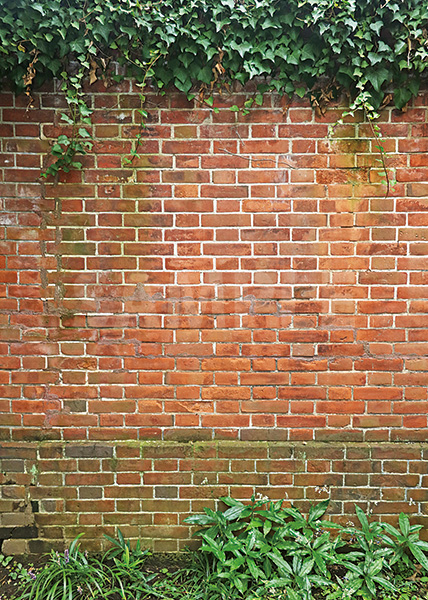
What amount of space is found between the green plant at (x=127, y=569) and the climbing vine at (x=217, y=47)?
235 centimetres

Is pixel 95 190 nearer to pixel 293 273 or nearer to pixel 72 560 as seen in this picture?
pixel 293 273

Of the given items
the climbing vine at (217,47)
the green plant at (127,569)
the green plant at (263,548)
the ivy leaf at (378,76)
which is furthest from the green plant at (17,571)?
the ivy leaf at (378,76)

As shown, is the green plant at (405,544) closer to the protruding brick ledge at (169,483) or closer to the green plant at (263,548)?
the protruding brick ledge at (169,483)

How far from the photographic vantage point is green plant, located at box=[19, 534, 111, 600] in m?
2.38

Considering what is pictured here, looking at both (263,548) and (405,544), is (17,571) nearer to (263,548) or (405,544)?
(263,548)

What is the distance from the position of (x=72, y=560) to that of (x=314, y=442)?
164 cm

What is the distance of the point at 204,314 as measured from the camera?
265 cm

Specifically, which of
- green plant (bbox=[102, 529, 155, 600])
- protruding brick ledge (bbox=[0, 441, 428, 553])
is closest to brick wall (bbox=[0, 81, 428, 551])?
protruding brick ledge (bbox=[0, 441, 428, 553])

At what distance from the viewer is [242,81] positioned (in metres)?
2.46

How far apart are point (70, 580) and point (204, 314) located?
171 cm

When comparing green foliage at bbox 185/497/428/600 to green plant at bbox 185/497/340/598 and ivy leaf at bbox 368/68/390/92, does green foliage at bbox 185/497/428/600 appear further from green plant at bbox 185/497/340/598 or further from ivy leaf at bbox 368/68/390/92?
ivy leaf at bbox 368/68/390/92

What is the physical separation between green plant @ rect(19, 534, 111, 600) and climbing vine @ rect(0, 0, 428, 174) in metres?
2.35

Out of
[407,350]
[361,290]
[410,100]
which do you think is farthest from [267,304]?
[410,100]

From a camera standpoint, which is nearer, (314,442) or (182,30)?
(182,30)
